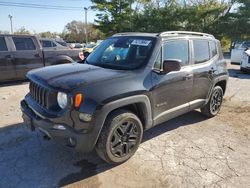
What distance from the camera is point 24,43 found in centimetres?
870

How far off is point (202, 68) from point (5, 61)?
6.46 m

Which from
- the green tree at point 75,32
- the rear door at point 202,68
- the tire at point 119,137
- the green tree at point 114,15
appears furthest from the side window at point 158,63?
the green tree at point 75,32

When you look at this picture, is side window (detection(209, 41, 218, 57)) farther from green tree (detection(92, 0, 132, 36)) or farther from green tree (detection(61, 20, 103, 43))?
green tree (detection(61, 20, 103, 43))

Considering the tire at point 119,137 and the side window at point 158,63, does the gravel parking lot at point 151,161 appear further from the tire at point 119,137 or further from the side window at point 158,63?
the side window at point 158,63

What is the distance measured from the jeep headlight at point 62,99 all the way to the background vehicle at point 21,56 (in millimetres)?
Result: 6038

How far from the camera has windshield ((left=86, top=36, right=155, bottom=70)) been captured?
151 inches

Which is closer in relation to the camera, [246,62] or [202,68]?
[202,68]

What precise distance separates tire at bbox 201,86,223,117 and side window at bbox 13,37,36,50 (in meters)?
6.41

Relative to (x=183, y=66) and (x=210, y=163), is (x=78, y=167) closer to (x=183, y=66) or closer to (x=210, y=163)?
(x=210, y=163)

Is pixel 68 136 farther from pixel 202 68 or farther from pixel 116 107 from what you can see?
pixel 202 68

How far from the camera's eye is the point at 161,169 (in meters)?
3.45

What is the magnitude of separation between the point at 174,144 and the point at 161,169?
839mm

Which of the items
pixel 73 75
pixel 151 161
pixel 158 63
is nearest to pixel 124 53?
pixel 158 63

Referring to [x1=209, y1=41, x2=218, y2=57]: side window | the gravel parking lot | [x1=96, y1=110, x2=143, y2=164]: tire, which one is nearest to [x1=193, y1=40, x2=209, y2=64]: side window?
[x1=209, y1=41, x2=218, y2=57]: side window
